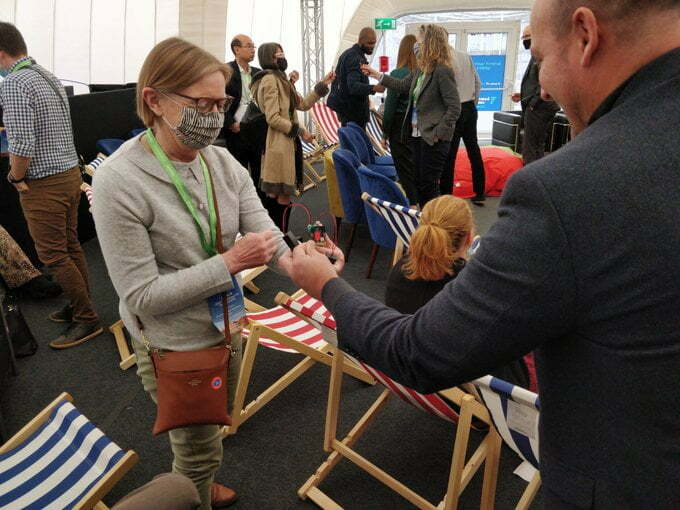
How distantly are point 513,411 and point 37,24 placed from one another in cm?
1085

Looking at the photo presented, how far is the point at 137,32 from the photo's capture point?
33.4 feet

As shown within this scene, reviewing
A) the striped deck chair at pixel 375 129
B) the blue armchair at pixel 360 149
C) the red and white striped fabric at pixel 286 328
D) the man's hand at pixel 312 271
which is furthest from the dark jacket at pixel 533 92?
the man's hand at pixel 312 271

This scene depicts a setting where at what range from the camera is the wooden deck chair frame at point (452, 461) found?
1.63 metres

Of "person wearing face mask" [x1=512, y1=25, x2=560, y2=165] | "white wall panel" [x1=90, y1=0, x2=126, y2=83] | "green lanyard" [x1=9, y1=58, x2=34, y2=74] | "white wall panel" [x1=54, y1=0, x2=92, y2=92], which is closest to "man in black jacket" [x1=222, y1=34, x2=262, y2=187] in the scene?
"green lanyard" [x1=9, y1=58, x2=34, y2=74]

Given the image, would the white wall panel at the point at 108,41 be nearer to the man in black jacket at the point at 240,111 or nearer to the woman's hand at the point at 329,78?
the man in black jacket at the point at 240,111

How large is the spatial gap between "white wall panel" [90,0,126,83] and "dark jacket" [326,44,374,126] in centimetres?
626

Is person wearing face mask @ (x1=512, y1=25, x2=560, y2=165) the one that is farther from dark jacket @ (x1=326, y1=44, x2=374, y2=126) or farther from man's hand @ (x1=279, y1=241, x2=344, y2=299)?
man's hand @ (x1=279, y1=241, x2=344, y2=299)

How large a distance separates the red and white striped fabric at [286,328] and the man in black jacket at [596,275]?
188 cm

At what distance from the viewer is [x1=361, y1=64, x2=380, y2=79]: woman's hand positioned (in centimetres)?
509

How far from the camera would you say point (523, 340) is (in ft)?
2.31

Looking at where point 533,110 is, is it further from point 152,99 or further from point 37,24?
point 37,24

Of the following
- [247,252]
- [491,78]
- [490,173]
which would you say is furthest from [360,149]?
[491,78]

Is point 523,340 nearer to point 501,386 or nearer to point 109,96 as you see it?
point 501,386

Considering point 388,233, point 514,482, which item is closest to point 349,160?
point 388,233
